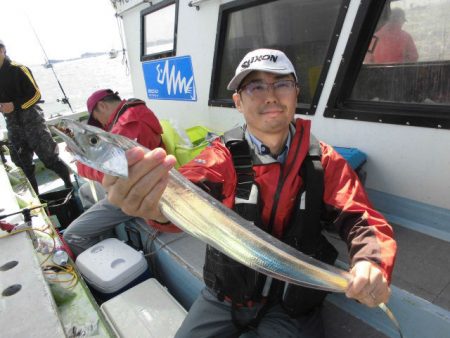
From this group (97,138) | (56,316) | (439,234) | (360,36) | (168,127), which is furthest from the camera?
(168,127)

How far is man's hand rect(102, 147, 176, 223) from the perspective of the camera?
4.45 ft

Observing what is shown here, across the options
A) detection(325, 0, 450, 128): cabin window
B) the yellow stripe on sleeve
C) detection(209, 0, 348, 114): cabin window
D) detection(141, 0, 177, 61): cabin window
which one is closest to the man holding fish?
detection(325, 0, 450, 128): cabin window

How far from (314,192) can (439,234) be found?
1.65 m

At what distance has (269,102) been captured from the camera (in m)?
2.10

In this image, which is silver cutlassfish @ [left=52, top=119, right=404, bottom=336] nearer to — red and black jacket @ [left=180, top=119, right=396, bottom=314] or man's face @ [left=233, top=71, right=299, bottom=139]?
red and black jacket @ [left=180, top=119, right=396, bottom=314]

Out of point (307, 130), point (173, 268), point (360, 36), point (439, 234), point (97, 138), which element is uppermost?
point (360, 36)

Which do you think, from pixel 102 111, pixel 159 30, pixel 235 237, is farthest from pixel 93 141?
pixel 159 30

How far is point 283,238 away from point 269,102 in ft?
2.88

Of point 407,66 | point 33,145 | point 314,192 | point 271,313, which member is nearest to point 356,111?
point 407,66

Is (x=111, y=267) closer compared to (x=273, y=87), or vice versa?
(x=273, y=87)

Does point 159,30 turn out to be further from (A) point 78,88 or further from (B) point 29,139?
(A) point 78,88

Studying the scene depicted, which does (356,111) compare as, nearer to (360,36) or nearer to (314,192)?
(360,36)

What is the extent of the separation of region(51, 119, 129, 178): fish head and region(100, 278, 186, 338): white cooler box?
189 centimetres

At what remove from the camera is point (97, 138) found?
1259 millimetres
